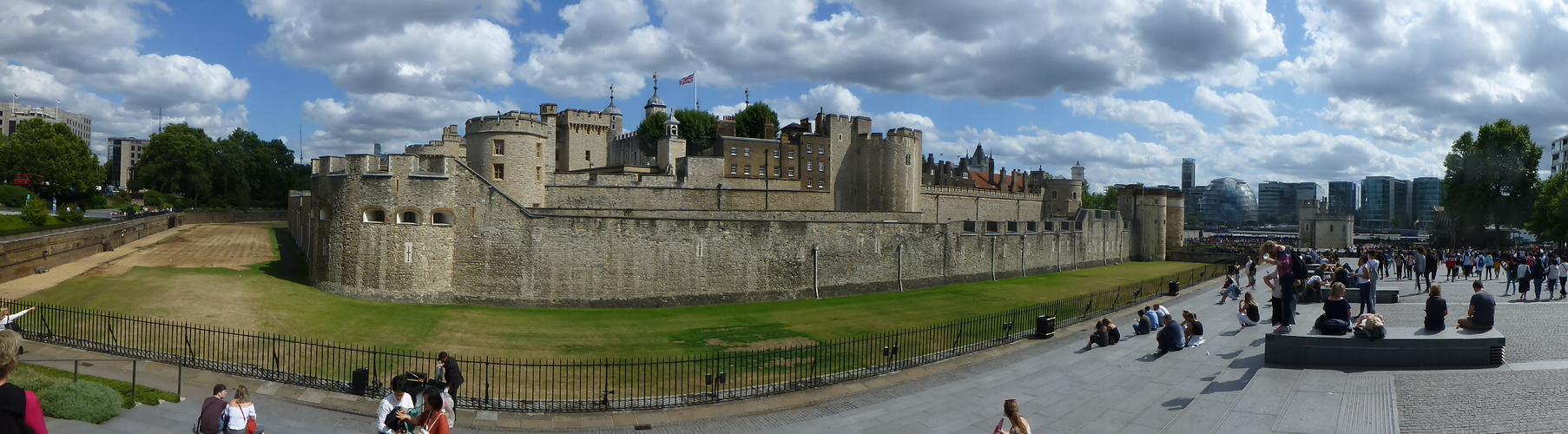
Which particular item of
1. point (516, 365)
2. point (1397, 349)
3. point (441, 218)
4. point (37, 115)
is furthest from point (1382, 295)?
point (37, 115)

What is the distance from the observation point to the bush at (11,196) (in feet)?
185

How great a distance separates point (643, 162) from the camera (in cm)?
6850

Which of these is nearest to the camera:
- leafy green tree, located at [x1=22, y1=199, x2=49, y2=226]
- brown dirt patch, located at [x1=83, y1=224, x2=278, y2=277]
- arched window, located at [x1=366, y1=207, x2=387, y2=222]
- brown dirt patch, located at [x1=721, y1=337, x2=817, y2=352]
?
brown dirt patch, located at [x1=721, y1=337, x2=817, y2=352]

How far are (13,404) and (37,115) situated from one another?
659 feet

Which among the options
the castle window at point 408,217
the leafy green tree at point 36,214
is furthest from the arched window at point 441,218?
the leafy green tree at point 36,214

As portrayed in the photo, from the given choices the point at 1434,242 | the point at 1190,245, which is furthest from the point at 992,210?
the point at 1434,242

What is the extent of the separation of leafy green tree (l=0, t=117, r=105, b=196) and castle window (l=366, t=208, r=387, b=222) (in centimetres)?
5157

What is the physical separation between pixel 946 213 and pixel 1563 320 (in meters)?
51.4

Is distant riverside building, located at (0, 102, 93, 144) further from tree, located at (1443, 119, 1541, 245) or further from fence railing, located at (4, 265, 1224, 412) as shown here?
tree, located at (1443, 119, 1541, 245)

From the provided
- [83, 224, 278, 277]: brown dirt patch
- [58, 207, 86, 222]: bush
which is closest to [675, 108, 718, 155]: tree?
[83, 224, 278, 277]: brown dirt patch

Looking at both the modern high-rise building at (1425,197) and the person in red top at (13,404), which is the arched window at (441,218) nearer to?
the person in red top at (13,404)

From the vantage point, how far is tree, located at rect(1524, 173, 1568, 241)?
4875 centimetres

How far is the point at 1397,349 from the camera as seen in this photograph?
12617 mm

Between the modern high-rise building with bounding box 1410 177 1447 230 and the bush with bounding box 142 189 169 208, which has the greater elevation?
the modern high-rise building with bounding box 1410 177 1447 230
